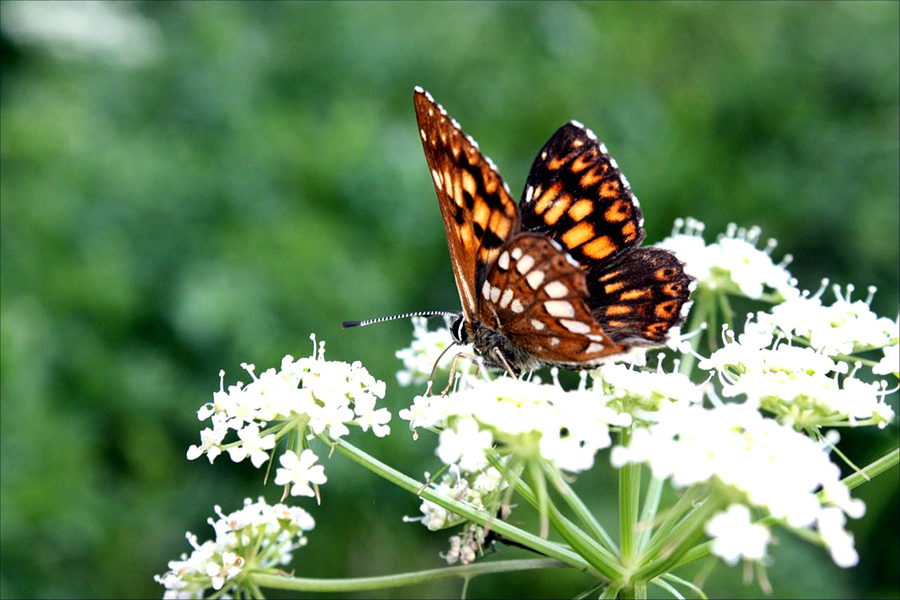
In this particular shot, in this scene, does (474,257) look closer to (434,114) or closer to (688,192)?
(434,114)

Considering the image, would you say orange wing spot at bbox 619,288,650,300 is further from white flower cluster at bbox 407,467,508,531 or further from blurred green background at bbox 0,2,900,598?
blurred green background at bbox 0,2,900,598

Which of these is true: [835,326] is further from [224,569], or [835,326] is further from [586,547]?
[224,569]

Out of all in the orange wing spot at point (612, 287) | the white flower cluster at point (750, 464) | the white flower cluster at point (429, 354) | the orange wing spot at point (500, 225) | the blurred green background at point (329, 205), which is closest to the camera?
the white flower cluster at point (750, 464)

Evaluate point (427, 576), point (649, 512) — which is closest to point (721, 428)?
point (649, 512)

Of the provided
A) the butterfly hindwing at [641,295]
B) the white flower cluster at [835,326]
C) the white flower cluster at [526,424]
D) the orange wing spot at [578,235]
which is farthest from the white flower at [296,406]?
the white flower cluster at [835,326]

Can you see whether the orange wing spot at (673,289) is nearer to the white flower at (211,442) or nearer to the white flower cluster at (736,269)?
the white flower cluster at (736,269)

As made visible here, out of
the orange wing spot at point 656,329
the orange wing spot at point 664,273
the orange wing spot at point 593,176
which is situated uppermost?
the orange wing spot at point 593,176

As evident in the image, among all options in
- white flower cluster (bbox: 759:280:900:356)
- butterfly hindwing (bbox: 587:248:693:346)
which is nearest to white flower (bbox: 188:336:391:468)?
butterfly hindwing (bbox: 587:248:693:346)

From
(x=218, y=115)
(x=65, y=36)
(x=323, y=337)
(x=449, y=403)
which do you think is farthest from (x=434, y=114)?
(x=65, y=36)
